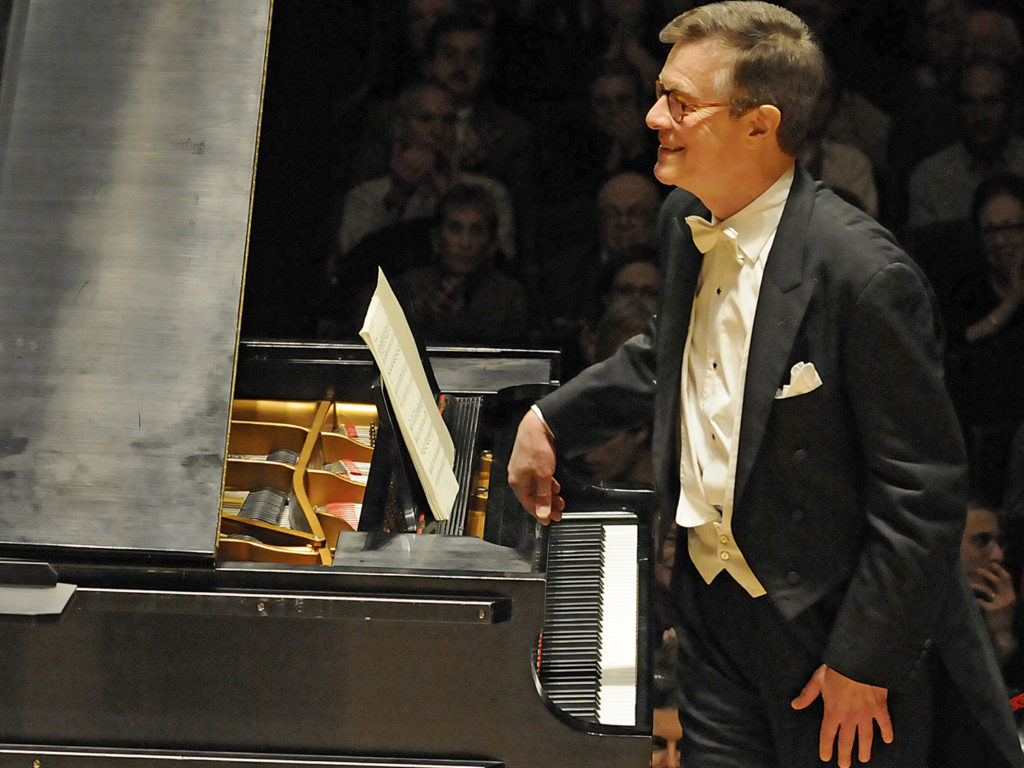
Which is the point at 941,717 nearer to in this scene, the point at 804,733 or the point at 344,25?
the point at 804,733

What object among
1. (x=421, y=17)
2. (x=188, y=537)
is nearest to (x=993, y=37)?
(x=421, y=17)

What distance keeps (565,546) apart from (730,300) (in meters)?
0.73

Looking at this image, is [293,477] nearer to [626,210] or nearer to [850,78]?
[626,210]

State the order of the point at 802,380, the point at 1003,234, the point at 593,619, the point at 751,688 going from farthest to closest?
1. the point at 1003,234
2. the point at 593,619
3. the point at 751,688
4. the point at 802,380

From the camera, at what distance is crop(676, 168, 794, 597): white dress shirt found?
168 centimetres

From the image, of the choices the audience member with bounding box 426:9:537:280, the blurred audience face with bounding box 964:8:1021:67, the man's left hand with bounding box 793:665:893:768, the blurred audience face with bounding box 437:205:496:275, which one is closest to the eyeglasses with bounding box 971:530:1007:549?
the blurred audience face with bounding box 964:8:1021:67

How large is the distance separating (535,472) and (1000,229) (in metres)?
2.12

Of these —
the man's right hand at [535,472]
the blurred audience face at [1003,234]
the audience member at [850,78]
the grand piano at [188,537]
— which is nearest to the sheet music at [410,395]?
the grand piano at [188,537]

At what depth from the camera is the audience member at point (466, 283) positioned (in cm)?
365

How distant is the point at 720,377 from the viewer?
5.67 feet

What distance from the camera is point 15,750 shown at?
179 centimetres

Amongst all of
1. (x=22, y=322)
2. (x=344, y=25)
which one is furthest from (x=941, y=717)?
(x=344, y=25)

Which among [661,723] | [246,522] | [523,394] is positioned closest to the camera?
[246,522]

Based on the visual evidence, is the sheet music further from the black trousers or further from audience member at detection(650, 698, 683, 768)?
audience member at detection(650, 698, 683, 768)
